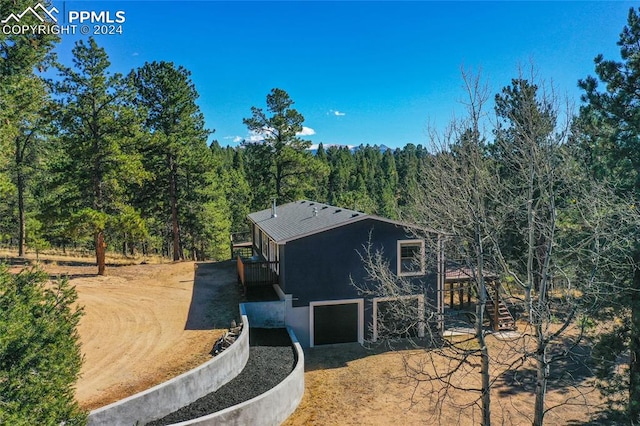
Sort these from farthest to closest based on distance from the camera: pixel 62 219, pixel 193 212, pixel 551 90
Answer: pixel 193 212 < pixel 62 219 < pixel 551 90

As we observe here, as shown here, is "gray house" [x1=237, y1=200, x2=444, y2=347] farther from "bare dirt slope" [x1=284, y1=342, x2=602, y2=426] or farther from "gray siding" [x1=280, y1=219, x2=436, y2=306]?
"bare dirt slope" [x1=284, y1=342, x2=602, y2=426]

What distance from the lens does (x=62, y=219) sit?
758 inches

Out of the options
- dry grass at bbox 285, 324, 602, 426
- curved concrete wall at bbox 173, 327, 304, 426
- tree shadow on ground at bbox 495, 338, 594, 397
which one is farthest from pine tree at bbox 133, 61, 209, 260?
tree shadow on ground at bbox 495, 338, 594, 397

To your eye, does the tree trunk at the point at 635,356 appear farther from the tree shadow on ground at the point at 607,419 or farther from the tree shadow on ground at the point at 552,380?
the tree shadow on ground at the point at 552,380

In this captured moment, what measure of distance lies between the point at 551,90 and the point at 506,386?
989 centimetres

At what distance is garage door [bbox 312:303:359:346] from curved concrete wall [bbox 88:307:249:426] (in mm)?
4564

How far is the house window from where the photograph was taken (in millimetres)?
15977

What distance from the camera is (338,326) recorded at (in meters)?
16.4

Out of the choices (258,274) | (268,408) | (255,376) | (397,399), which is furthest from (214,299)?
(397,399)

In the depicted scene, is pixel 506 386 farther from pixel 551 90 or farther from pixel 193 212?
pixel 193 212

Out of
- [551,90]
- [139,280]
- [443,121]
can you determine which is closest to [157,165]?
[139,280]

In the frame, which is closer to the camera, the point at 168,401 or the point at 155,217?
the point at 168,401

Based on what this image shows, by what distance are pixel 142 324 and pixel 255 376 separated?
556cm

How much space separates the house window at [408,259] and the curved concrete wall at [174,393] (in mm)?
7140
